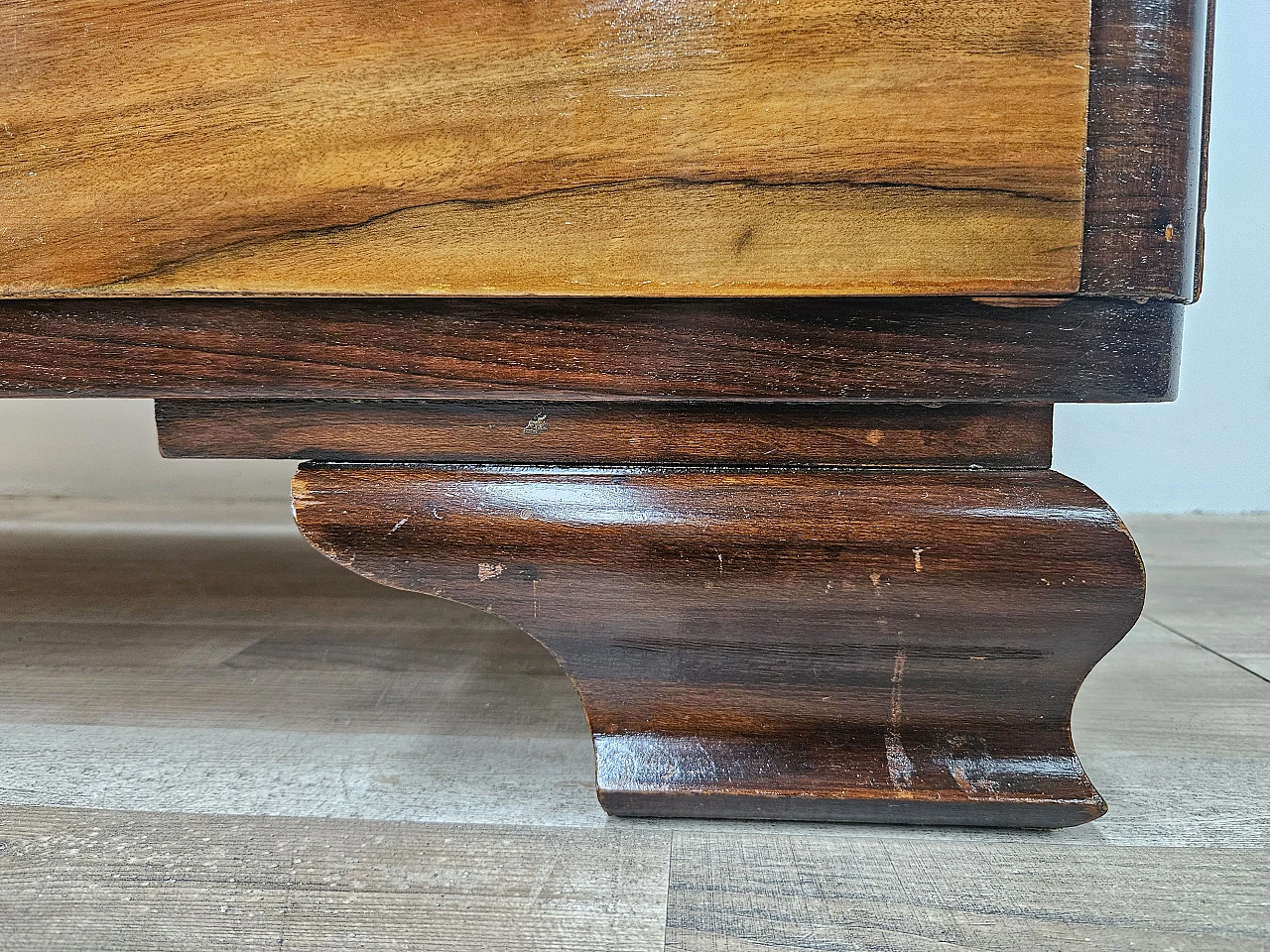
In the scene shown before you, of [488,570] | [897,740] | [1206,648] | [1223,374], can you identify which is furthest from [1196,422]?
[488,570]

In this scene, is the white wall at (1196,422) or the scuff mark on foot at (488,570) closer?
the scuff mark on foot at (488,570)

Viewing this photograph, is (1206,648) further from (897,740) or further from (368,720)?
(368,720)

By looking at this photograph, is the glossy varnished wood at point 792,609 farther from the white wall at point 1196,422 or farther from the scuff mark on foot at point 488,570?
the white wall at point 1196,422

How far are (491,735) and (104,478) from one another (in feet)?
3.25

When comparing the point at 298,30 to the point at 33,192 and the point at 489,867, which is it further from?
the point at 489,867

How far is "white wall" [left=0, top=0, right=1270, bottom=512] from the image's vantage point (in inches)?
46.3

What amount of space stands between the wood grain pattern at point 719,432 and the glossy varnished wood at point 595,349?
0.06 feet

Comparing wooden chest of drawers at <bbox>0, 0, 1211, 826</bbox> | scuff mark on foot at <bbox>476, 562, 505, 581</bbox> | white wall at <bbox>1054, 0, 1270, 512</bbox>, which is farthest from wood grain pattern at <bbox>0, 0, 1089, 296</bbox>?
white wall at <bbox>1054, 0, 1270, 512</bbox>

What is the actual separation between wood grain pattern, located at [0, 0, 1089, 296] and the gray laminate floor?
0.21 m

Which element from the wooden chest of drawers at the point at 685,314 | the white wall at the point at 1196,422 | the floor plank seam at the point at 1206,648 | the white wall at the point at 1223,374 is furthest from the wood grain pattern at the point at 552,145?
the white wall at the point at 1223,374

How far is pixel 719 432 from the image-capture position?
13.8 inches

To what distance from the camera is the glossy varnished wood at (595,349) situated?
32 cm

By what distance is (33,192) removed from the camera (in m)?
0.32

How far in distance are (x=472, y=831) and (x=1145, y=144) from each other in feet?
1.14
